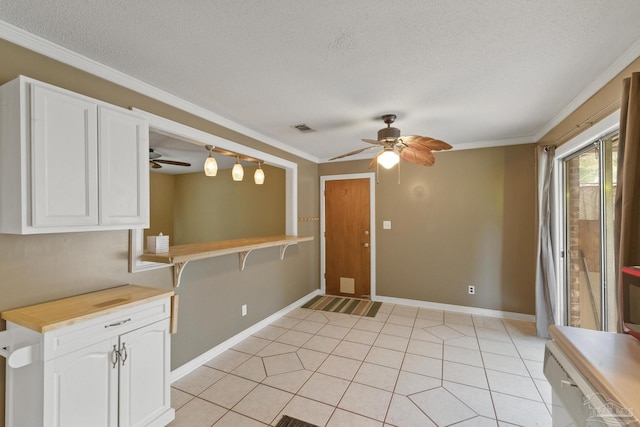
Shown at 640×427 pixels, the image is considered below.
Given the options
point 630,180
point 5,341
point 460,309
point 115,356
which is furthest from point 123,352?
point 460,309

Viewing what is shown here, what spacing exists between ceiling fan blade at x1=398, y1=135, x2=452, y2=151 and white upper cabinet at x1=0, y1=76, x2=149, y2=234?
2163 millimetres

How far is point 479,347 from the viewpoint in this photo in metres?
2.91

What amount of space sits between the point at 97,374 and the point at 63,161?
3.88ft

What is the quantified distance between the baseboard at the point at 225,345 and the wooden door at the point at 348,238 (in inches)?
34.8

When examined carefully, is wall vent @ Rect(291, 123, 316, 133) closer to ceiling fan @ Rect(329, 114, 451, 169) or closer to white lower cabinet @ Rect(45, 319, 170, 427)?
ceiling fan @ Rect(329, 114, 451, 169)

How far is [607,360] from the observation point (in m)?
1.03

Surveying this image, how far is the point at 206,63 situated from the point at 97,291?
1.71 m

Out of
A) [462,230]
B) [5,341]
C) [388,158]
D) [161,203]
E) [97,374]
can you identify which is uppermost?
[388,158]

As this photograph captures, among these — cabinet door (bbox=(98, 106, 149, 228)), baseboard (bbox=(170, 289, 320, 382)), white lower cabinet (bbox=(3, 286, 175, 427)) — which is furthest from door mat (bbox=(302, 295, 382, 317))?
cabinet door (bbox=(98, 106, 149, 228))

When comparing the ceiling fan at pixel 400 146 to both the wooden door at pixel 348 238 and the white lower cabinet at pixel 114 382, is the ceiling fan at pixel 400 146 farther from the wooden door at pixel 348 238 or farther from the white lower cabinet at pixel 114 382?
the white lower cabinet at pixel 114 382

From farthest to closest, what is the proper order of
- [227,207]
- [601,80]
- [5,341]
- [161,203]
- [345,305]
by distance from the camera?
[161,203] < [227,207] < [345,305] < [601,80] < [5,341]

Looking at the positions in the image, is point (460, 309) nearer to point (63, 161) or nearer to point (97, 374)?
point (97, 374)

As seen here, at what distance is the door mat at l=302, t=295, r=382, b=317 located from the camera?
4.00 m

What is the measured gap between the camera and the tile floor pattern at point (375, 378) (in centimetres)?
193
